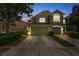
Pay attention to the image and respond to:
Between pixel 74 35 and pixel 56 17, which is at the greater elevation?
pixel 56 17

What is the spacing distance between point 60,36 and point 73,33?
92cm

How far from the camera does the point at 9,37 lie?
1394cm

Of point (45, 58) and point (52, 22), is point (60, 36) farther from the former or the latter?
point (45, 58)

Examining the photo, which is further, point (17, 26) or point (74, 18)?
point (74, 18)

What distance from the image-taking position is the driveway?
12.9m

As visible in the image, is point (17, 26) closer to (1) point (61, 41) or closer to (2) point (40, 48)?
(2) point (40, 48)

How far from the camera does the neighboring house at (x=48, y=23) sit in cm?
1451

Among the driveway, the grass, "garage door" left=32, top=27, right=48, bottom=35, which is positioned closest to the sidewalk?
the grass

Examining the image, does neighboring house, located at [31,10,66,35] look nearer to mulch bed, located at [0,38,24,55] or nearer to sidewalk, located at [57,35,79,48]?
sidewalk, located at [57,35,79,48]

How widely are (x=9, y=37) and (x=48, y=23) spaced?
289cm

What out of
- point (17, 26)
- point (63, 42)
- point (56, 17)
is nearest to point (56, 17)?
point (56, 17)

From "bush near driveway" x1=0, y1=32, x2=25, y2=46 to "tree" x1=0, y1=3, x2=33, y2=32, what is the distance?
1.28 ft

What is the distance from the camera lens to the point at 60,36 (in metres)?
14.5

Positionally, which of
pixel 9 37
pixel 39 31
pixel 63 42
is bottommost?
pixel 63 42
